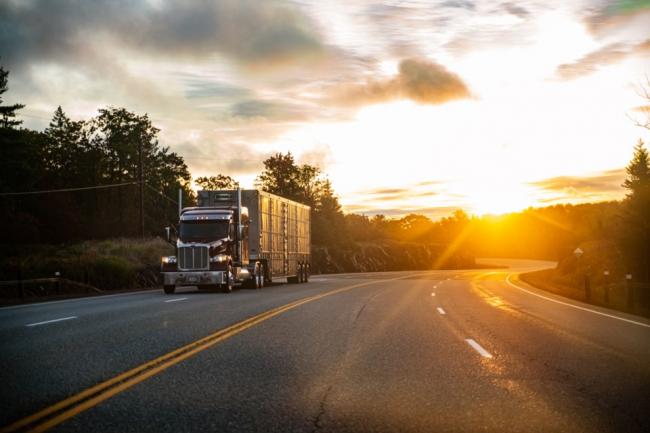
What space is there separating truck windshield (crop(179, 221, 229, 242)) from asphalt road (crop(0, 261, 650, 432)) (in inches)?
514

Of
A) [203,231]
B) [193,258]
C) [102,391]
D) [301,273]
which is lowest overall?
[102,391]

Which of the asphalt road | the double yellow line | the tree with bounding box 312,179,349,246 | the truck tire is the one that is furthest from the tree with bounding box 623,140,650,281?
the double yellow line

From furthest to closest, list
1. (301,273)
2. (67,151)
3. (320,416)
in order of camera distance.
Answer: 1. (67,151)
2. (301,273)
3. (320,416)

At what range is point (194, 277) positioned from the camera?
27797mm

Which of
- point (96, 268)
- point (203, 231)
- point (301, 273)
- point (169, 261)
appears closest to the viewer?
point (169, 261)

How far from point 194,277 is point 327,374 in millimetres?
20299

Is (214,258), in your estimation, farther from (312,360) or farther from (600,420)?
(600,420)

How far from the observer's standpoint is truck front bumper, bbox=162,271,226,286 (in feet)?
90.7

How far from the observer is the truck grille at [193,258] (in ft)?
91.4

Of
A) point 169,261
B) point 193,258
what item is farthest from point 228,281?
point 169,261

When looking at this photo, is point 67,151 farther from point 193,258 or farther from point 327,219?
point 193,258

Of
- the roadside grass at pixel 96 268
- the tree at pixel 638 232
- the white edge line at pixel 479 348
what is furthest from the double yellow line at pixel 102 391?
the tree at pixel 638 232

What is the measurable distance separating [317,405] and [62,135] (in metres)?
87.0

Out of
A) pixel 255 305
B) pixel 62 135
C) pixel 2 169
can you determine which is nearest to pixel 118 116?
pixel 62 135
